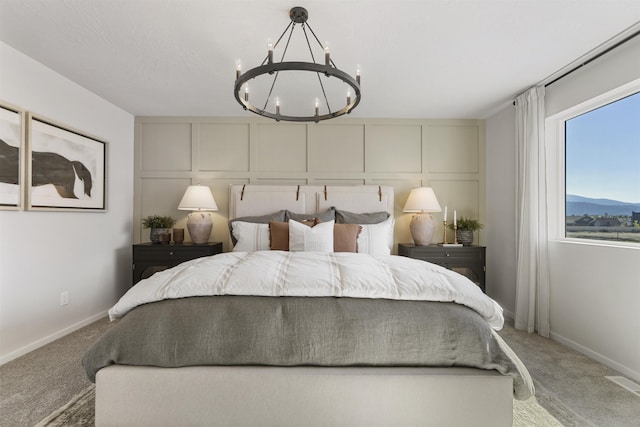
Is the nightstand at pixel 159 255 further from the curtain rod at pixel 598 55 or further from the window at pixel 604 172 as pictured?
the curtain rod at pixel 598 55

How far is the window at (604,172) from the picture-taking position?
2.38 metres

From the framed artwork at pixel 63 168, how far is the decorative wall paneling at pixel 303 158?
2.08 feet

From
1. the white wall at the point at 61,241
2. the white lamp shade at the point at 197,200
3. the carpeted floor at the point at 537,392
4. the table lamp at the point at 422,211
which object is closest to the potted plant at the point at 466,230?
the table lamp at the point at 422,211

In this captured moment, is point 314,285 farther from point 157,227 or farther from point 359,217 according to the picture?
point 157,227

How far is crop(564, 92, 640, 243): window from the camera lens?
7.82ft

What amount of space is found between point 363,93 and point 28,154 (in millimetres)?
2960

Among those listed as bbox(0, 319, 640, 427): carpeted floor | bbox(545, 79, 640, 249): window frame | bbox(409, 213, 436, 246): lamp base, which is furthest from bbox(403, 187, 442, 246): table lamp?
bbox(0, 319, 640, 427): carpeted floor

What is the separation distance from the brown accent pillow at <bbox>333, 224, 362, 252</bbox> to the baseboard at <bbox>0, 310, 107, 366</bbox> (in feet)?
8.49

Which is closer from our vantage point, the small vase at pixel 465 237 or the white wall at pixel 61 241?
the white wall at pixel 61 241

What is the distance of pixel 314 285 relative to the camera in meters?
1.56

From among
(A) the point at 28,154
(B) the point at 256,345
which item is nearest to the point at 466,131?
(B) the point at 256,345

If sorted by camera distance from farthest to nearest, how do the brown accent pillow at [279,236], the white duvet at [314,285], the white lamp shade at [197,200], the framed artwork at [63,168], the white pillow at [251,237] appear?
1. the white lamp shade at [197,200]
2. the white pillow at [251,237]
3. the brown accent pillow at [279,236]
4. the framed artwork at [63,168]
5. the white duvet at [314,285]

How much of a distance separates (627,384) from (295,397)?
2.28 m

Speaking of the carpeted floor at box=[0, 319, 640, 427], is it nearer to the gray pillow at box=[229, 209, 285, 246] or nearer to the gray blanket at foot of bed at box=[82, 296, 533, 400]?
the gray blanket at foot of bed at box=[82, 296, 533, 400]
